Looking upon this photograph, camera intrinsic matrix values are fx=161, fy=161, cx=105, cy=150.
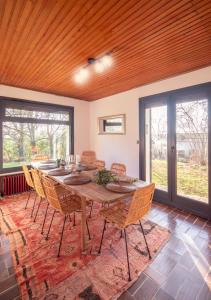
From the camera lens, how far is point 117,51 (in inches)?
87.5

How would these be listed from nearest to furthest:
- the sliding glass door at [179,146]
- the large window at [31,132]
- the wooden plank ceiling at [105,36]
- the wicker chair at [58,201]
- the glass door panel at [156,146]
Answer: the wooden plank ceiling at [105,36] → the wicker chair at [58,201] → the sliding glass door at [179,146] → the glass door panel at [156,146] → the large window at [31,132]

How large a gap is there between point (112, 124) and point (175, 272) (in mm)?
3562

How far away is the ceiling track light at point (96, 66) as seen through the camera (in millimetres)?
2406

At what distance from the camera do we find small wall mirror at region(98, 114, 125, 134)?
420 centimetres

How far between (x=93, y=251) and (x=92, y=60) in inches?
102

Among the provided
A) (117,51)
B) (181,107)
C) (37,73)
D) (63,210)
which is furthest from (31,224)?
(181,107)

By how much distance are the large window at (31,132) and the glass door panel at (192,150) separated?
9.77 ft

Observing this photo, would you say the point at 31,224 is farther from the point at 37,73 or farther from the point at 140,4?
the point at 140,4

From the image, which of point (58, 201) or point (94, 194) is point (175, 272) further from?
point (58, 201)

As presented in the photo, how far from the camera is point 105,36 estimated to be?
1.88 metres

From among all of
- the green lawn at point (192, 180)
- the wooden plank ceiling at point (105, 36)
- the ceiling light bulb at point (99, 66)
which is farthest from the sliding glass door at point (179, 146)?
the ceiling light bulb at point (99, 66)

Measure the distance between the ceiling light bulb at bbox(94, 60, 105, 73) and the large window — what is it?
6.57 feet

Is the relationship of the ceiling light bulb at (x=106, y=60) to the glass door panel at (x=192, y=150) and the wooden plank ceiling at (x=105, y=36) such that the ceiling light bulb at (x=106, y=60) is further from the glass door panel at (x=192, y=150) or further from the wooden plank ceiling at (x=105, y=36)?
→ the glass door panel at (x=192, y=150)

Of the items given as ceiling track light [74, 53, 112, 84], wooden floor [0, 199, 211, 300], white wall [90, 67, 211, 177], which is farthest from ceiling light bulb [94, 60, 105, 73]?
wooden floor [0, 199, 211, 300]
